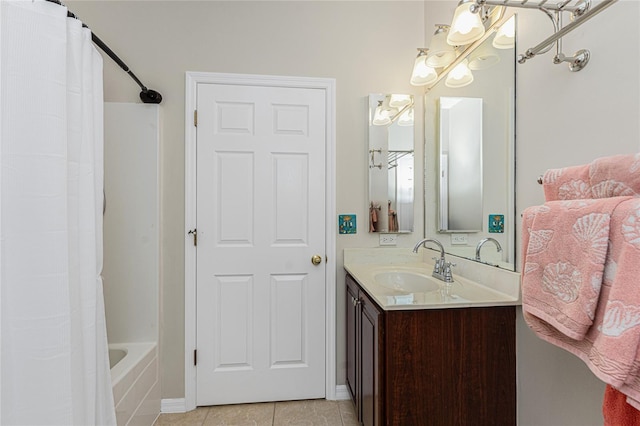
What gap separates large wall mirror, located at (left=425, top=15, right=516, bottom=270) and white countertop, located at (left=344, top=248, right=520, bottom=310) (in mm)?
79

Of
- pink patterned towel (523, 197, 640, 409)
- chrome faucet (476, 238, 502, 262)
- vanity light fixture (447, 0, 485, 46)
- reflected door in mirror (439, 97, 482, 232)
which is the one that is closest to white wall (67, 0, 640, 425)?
reflected door in mirror (439, 97, 482, 232)

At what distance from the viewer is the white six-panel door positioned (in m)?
1.98

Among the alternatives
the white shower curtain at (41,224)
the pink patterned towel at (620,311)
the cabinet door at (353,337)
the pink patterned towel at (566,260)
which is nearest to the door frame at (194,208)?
the cabinet door at (353,337)

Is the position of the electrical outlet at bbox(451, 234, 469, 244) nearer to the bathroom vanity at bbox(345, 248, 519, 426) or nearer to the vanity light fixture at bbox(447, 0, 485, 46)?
the bathroom vanity at bbox(345, 248, 519, 426)

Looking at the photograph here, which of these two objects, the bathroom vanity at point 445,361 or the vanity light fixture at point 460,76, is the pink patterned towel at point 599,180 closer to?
the bathroom vanity at point 445,361

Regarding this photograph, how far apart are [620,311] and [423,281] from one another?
3.64ft

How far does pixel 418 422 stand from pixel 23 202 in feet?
4.96

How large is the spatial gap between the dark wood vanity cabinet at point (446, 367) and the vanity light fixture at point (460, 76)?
1.17 m

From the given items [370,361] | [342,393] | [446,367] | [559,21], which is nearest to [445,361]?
[446,367]

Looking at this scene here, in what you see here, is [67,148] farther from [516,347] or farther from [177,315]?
[516,347]

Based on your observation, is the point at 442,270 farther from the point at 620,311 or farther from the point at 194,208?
the point at 194,208

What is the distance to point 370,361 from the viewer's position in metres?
1.39

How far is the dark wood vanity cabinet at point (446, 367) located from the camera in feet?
3.96

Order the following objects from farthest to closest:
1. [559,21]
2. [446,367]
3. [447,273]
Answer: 1. [447,273]
2. [446,367]
3. [559,21]
